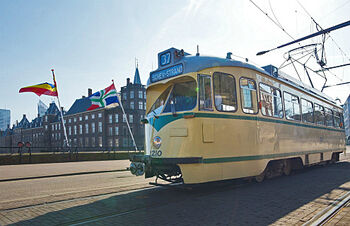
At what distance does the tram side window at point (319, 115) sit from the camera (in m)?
12.3

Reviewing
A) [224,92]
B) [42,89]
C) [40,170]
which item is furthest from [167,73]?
[42,89]

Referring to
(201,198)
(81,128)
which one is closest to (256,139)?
(201,198)

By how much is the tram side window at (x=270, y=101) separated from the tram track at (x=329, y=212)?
3.05m

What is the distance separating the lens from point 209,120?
6762mm

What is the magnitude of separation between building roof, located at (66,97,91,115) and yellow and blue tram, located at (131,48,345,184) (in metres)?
66.3

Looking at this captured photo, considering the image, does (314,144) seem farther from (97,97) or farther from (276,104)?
(97,97)

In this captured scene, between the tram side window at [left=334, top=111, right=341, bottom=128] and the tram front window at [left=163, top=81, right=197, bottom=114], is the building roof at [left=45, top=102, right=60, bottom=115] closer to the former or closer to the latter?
the tram side window at [left=334, top=111, right=341, bottom=128]

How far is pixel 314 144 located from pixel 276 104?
387cm

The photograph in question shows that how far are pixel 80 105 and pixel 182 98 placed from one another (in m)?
71.2

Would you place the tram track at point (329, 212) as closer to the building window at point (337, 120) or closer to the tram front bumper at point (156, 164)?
the tram front bumper at point (156, 164)

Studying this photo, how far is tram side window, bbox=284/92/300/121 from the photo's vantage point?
9.67 meters

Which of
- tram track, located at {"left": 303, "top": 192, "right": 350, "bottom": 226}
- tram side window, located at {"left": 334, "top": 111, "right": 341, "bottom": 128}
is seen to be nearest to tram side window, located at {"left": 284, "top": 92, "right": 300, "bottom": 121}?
tram track, located at {"left": 303, "top": 192, "right": 350, "bottom": 226}

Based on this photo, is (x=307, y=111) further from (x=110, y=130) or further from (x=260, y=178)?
(x=110, y=130)

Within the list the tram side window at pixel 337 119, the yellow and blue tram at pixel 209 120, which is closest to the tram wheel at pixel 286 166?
the yellow and blue tram at pixel 209 120
